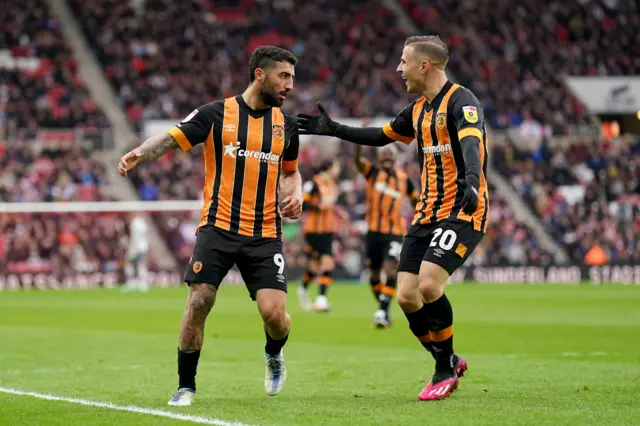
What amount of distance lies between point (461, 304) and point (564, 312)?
2965 mm

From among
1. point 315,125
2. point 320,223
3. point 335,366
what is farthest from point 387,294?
point 315,125

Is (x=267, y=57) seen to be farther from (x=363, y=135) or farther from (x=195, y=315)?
(x=195, y=315)

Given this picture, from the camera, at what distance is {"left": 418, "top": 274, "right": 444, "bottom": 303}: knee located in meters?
8.54

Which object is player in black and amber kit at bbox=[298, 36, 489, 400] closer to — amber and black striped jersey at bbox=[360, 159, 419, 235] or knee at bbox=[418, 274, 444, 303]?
knee at bbox=[418, 274, 444, 303]

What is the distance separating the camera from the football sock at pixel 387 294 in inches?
644

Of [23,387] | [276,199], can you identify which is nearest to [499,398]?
[276,199]

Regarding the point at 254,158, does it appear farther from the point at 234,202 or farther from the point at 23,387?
the point at 23,387

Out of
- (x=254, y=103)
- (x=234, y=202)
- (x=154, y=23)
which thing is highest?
(x=154, y=23)

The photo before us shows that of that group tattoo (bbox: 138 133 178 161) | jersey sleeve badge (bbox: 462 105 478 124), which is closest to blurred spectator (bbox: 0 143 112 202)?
tattoo (bbox: 138 133 178 161)

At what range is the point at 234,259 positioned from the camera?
8289 mm

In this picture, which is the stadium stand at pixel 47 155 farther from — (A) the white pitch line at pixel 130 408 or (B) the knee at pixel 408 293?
(B) the knee at pixel 408 293

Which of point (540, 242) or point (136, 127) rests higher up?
point (136, 127)

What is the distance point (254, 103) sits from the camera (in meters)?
8.41

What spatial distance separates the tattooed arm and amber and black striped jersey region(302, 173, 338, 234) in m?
12.4
